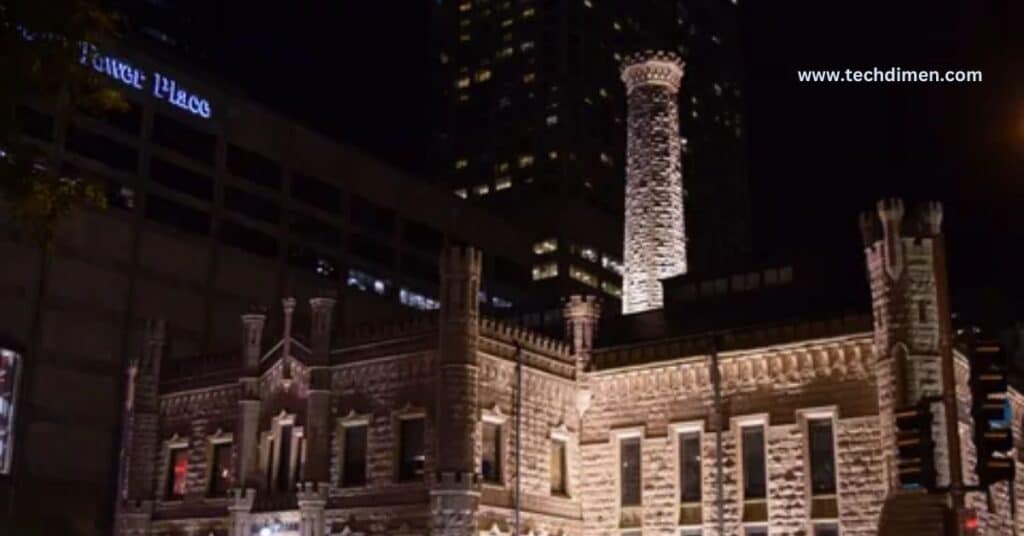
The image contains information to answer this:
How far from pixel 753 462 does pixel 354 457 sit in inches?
534

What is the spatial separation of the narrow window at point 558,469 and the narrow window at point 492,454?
2.88 meters

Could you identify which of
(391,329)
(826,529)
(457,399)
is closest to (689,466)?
(826,529)

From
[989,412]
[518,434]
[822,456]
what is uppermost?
[518,434]

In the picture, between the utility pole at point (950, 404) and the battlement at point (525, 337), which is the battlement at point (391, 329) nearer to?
the battlement at point (525, 337)

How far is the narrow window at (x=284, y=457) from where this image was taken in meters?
41.4

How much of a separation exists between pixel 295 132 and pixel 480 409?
171 ft

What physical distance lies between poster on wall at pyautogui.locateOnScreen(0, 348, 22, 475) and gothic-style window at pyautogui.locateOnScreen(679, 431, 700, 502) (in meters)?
37.1

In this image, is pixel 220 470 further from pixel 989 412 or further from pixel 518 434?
pixel 989 412

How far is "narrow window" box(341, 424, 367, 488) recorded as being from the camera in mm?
39688

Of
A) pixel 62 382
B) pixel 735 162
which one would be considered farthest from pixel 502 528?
pixel 735 162

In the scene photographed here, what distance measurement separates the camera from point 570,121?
145625mm

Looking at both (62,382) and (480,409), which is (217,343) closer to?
(62,382)

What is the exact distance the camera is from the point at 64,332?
64.2 metres

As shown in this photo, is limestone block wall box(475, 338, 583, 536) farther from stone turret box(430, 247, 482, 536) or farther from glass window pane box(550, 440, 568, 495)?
stone turret box(430, 247, 482, 536)
